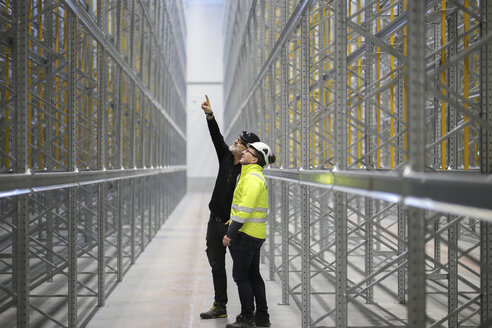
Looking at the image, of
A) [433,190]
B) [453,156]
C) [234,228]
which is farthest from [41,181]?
[453,156]

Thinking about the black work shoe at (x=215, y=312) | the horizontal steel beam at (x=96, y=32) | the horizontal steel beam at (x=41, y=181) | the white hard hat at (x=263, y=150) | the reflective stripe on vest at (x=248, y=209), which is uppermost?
the horizontal steel beam at (x=96, y=32)

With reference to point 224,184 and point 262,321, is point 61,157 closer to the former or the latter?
point 224,184

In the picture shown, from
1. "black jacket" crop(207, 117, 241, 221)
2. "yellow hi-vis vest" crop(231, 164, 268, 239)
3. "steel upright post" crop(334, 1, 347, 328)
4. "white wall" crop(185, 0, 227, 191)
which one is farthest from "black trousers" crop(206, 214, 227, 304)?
"white wall" crop(185, 0, 227, 191)

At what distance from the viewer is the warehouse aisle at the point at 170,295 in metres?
7.11

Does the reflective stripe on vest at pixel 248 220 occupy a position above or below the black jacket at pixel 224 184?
below

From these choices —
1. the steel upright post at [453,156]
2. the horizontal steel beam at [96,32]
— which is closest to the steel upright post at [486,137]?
the steel upright post at [453,156]

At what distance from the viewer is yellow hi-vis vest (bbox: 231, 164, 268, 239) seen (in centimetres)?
588

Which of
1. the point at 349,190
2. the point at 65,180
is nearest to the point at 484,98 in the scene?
the point at 349,190

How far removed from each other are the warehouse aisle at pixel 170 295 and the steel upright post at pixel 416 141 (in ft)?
13.3

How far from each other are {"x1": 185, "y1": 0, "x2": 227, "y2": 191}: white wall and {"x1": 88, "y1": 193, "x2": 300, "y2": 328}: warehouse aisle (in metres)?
23.3

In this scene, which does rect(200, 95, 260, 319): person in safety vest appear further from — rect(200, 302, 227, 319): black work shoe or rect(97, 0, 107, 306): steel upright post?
rect(97, 0, 107, 306): steel upright post

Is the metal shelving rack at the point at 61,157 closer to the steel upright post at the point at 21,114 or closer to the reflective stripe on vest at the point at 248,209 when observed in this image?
the steel upright post at the point at 21,114

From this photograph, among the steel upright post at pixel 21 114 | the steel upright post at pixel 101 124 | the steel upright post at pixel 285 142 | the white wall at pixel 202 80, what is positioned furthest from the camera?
the white wall at pixel 202 80

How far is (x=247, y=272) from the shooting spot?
6242 millimetres
